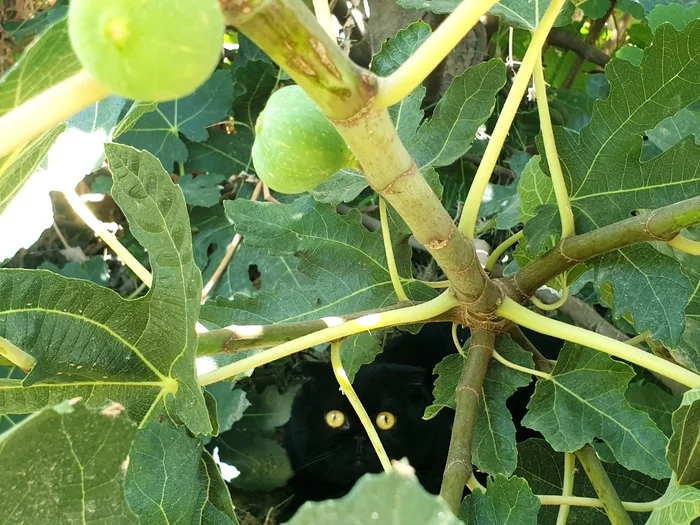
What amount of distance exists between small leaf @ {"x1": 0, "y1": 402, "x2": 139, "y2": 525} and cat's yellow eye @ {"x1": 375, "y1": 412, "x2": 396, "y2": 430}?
680 millimetres

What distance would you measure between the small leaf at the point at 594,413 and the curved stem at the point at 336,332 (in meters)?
0.14

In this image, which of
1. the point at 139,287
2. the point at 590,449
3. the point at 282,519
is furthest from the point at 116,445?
the point at 139,287

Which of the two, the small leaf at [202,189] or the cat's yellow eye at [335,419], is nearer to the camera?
the cat's yellow eye at [335,419]

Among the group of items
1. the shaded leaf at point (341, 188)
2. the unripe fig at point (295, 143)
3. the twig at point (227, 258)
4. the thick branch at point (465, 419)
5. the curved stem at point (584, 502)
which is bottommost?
the twig at point (227, 258)

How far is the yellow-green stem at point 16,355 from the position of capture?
1.81ft

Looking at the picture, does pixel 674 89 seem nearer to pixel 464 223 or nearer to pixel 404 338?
pixel 464 223

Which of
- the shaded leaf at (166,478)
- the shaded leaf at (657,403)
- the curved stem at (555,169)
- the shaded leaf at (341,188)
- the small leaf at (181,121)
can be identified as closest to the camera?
the shaded leaf at (166,478)

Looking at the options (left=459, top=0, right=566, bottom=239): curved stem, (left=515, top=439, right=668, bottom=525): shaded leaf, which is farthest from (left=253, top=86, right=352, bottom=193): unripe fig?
(left=515, top=439, right=668, bottom=525): shaded leaf

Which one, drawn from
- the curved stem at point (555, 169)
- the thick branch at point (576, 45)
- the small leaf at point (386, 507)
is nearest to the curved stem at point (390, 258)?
the curved stem at point (555, 169)

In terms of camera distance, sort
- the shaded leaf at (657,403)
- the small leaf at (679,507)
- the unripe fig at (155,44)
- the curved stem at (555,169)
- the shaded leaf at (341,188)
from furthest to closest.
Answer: the shaded leaf at (657,403) → the shaded leaf at (341,188) → the curved stem at (555,169) → the small leaf at (679,507) → the unripe fig at (155,44)

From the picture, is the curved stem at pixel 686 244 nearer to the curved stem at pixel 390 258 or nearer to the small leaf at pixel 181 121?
the curved stem at pixel 390 258

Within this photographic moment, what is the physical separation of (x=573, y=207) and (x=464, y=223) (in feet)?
0.40

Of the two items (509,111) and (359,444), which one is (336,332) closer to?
(509,111)

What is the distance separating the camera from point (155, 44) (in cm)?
25
